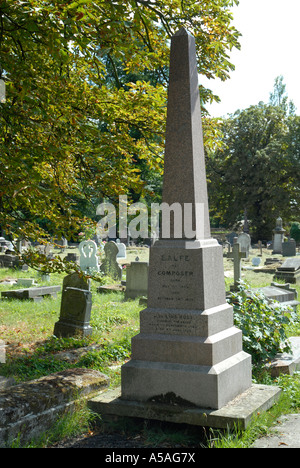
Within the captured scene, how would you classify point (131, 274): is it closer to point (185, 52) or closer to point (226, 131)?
point (185, 52)

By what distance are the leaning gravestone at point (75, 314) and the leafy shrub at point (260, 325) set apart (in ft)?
9.33

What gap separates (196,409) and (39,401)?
1377 millimetres

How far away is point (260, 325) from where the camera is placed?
6.02m

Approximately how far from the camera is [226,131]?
148 feet

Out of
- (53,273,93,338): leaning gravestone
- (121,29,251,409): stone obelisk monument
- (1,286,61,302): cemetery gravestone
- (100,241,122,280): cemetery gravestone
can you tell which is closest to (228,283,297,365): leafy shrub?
(121,29,251,409): stone obelisk monument

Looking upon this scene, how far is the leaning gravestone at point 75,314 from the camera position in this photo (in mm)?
8164

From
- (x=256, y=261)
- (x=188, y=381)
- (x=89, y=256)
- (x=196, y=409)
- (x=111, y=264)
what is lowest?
(x=196, y=409)

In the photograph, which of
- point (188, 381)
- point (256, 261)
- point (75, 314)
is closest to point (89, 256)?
point (75, 314)

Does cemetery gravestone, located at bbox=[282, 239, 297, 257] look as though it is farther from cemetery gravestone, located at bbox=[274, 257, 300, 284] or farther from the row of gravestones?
the row of gravestones

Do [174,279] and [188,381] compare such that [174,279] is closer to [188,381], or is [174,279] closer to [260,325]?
[188,381]

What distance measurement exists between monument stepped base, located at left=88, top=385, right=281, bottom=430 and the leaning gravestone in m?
3.53

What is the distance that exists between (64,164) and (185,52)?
130 inches

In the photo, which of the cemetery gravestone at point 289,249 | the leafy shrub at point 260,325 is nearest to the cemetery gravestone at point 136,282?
the leafy shrub at point 260,325
